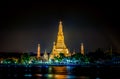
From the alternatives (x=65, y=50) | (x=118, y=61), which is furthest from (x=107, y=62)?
(x=65, y=50)

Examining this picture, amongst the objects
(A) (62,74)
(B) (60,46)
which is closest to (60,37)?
(B) (60,46)

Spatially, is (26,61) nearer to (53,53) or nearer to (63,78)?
(53,53)

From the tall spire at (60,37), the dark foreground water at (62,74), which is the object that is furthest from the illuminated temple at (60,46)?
the dark foreground water at (62,74)

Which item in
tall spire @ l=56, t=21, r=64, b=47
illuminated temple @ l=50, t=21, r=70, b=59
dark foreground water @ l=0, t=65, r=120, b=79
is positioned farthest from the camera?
tall spire @ l=56, t=21, r=64, b=47

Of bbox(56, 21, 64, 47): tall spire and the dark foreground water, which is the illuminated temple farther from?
the dark foreground water

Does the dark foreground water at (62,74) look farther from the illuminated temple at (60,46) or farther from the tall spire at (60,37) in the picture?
the tall spire at (60,37)

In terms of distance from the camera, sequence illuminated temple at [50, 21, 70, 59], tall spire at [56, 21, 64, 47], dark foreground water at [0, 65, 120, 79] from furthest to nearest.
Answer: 1. tall spire at [56, 21, 64, 47]
2. illuminated temple at [50, 21, 70, 59]
3. dark foreground water at [0, 65, 120, 79]

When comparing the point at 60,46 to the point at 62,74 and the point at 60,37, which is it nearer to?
the point at 60,37

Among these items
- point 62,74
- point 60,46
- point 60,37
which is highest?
point 60,37

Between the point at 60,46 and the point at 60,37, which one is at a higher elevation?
the point at 60,37

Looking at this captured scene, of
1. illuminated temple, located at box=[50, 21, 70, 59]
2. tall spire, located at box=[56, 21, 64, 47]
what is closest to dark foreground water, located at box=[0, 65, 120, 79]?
illuminated temple, located at box=[50, 21, 70, 59]

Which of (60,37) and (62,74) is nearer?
(62,74)

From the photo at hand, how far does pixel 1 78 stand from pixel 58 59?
59.7m

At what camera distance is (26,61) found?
374 feet
